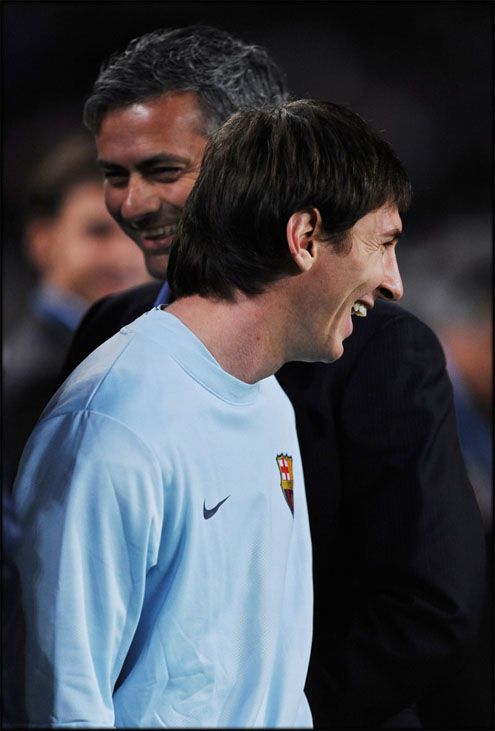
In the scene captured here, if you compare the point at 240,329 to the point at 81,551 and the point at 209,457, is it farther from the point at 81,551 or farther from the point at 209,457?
the point at 81,551

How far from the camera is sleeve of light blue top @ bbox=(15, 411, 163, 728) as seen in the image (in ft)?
2.13

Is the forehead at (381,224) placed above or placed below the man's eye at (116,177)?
below

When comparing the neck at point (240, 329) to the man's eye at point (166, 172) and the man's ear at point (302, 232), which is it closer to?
the man's ear at point (302, 232)

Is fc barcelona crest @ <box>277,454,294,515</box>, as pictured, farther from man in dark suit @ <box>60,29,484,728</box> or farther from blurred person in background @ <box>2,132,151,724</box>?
blurred person in background @ <box>2,132,151,724</box>

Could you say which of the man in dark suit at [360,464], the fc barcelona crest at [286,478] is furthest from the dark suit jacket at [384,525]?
the fc barcelona crest at [286,478]

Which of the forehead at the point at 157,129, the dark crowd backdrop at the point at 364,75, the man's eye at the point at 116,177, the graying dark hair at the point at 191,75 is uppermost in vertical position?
the dark crowd backdrop at the point at 364,75

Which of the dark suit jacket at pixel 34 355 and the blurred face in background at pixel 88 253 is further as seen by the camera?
the blurred face in background at pixel 88 253

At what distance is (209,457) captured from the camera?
29.7 inches

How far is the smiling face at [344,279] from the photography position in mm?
811

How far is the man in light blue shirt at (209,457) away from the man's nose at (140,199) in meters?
0.21

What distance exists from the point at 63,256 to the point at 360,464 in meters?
1.34

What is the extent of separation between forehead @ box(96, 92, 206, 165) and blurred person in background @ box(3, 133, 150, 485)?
108 centimetres

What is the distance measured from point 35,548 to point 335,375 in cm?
52

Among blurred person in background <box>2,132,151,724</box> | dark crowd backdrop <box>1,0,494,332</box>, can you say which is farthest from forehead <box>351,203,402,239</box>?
blurred person in background <box>2,132,151,724</box>
